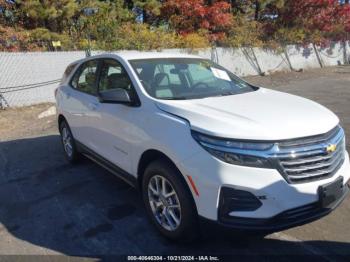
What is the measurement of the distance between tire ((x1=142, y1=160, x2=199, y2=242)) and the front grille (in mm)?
801

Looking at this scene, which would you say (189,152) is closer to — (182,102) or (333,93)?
(182,102)

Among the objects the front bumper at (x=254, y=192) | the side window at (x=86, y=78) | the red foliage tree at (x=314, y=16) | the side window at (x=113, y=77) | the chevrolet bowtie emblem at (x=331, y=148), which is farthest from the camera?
the red foliage tree at (x=314, y=16)

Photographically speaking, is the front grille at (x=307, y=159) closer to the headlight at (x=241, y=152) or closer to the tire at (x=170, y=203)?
the headlight at (x=241, y=152)

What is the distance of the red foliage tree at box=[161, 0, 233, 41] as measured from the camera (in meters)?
18.7

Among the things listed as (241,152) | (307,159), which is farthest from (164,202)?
(307,159)

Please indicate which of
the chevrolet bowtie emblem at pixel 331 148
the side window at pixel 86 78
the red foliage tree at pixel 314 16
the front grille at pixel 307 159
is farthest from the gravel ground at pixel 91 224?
the red foliage tree at pixel 314 16

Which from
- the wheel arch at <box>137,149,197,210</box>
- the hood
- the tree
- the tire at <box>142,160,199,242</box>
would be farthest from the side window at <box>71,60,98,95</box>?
the tree

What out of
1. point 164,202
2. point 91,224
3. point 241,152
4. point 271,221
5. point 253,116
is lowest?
point 91,224

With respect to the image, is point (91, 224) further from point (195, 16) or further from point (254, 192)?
point (195, 16)

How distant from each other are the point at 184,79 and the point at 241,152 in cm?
162

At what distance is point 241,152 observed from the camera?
2834 millimetres

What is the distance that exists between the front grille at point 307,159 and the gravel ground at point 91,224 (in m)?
0.77

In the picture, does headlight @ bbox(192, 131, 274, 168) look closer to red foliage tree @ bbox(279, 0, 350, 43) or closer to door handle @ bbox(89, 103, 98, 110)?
door handle @ bbox(89, 103, 98, 110)

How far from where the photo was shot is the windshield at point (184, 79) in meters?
3.92
